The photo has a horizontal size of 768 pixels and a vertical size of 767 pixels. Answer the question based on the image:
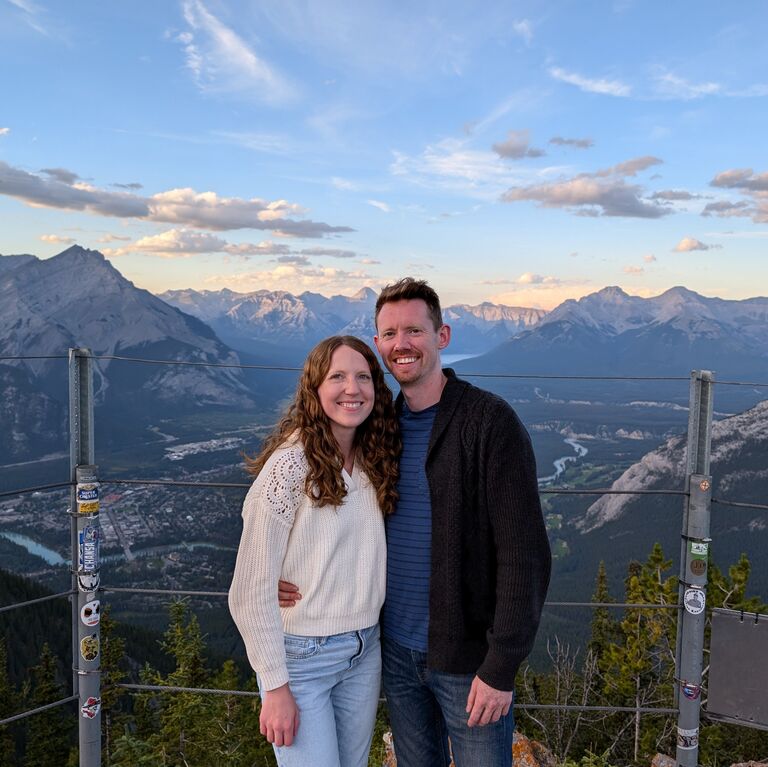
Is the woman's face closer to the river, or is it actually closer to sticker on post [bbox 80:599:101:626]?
sticker on post [bbox 80:599:101:626]

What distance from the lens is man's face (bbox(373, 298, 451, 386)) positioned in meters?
2.25

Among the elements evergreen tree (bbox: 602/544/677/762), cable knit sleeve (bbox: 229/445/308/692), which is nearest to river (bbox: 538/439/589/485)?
evergreen tree (bbox: 602/544/677/762)

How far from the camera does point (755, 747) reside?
71.0 feet

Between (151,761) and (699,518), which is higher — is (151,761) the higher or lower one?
the lower one

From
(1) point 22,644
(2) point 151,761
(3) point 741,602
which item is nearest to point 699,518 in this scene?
(2) point 151,761

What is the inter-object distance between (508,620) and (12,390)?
Result: 15956 centimetres

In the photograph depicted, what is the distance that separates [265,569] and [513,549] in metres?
0.76

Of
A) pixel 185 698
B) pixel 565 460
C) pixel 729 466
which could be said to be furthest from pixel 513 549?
pixel 565 460

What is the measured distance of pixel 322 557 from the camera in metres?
2.08

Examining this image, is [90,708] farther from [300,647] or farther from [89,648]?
[300,647]

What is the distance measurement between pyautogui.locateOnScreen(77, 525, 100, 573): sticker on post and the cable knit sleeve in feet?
4.32

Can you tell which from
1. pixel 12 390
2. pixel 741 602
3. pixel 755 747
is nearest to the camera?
pixel 741 602

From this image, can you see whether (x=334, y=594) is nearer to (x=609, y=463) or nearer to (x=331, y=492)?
(x=331, y=492)

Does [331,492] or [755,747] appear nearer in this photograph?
[331,492]
